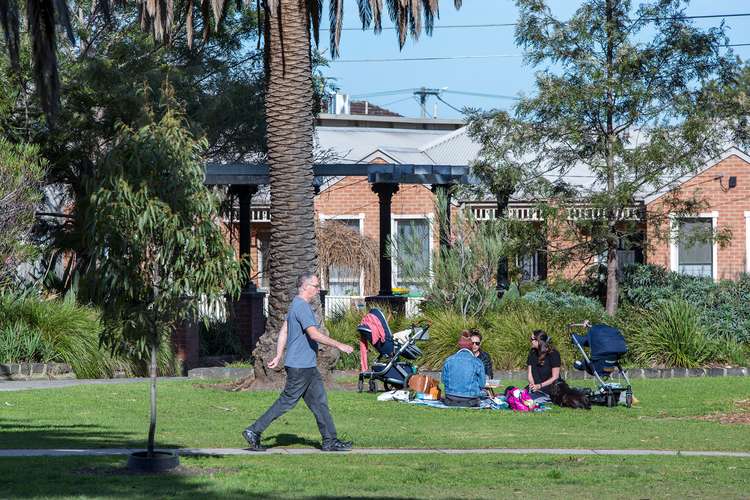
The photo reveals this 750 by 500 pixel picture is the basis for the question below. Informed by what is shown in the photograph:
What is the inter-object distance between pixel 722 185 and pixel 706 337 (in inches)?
426

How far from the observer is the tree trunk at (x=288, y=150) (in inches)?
770

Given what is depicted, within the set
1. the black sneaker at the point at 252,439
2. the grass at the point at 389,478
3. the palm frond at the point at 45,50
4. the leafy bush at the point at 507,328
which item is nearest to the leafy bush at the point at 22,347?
the leafy bush at the point at 507,328

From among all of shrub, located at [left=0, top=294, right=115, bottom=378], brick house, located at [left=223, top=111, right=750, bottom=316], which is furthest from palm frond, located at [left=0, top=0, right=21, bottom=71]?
brick house, located at [left=223, top=111, right=750, bottom=316]

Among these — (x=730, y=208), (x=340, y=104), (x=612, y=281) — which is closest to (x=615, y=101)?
(x=612, y=281)

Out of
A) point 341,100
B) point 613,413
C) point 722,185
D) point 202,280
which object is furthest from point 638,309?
point 341,100

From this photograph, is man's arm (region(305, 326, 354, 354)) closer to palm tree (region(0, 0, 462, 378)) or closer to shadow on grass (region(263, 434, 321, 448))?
shadow on grass (region(263, 434, 321, 448))

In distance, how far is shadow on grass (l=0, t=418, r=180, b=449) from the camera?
42.4ft

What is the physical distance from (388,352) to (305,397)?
22.0 ft

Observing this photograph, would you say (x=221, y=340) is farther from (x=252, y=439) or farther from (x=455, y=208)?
(x=252, y=439)

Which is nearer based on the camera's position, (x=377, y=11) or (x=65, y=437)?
(x=65, y=437)

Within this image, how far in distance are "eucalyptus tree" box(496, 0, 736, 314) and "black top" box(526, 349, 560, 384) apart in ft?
22.1

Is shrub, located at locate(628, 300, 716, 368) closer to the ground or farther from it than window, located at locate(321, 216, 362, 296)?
closer to the ground

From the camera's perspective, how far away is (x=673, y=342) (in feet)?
75.0

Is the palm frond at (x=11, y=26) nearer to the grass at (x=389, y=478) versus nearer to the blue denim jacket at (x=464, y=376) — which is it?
the grass at (x=389, y=478)
